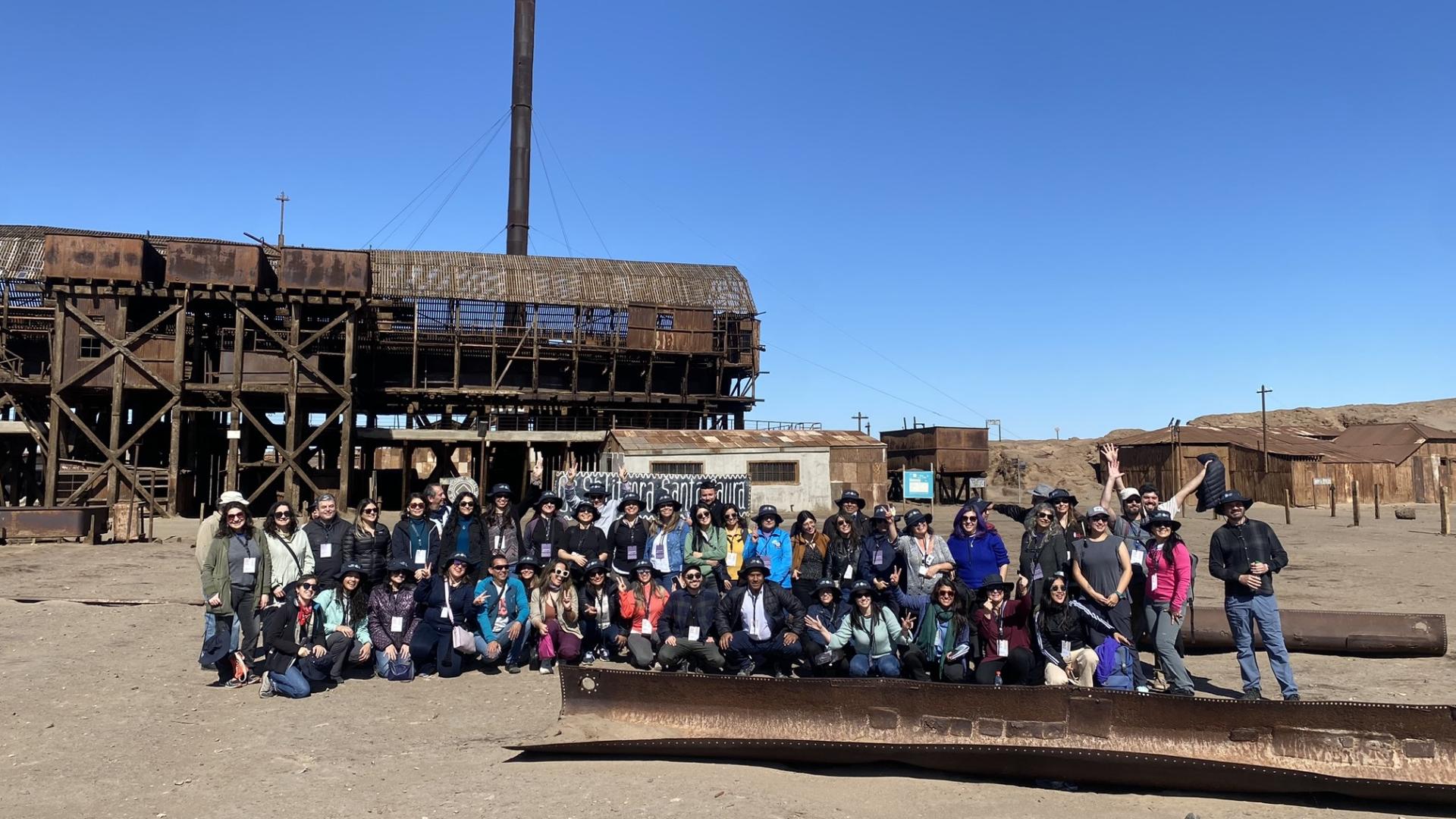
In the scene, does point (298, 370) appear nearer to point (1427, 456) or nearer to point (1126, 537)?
point (1126, 537)

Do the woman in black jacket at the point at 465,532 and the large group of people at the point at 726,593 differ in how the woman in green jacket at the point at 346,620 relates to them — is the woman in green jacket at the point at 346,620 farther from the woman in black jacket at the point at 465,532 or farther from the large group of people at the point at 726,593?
the woman in black jacket at the point at 465,532

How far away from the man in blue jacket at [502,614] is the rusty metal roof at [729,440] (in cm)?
1949

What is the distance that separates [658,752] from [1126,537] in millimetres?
4976

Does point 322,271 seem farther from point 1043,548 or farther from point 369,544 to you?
point 1043,548

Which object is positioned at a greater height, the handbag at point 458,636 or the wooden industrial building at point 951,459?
the wooden industrial building at point 951,459

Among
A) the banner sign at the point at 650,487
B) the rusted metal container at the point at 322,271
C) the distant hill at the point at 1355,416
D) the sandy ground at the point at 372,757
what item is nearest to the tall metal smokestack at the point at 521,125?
the rusted metal container at the point at 322,271

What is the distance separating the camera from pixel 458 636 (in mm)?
9016

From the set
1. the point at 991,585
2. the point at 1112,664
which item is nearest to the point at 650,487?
the point at 991,585

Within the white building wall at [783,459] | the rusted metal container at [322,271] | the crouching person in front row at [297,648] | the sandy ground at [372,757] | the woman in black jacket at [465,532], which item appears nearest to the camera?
the sandy ground at [372,757]

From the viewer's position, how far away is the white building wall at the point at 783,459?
96.3ft

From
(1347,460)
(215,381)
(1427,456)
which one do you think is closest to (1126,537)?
(215,381)

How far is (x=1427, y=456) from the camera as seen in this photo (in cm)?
3747

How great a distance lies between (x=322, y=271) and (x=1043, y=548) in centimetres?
2565

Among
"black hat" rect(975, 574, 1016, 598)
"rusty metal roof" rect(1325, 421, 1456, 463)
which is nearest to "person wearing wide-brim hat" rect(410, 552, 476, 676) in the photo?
"black hat" rect(975, 574, 1016, 598)
